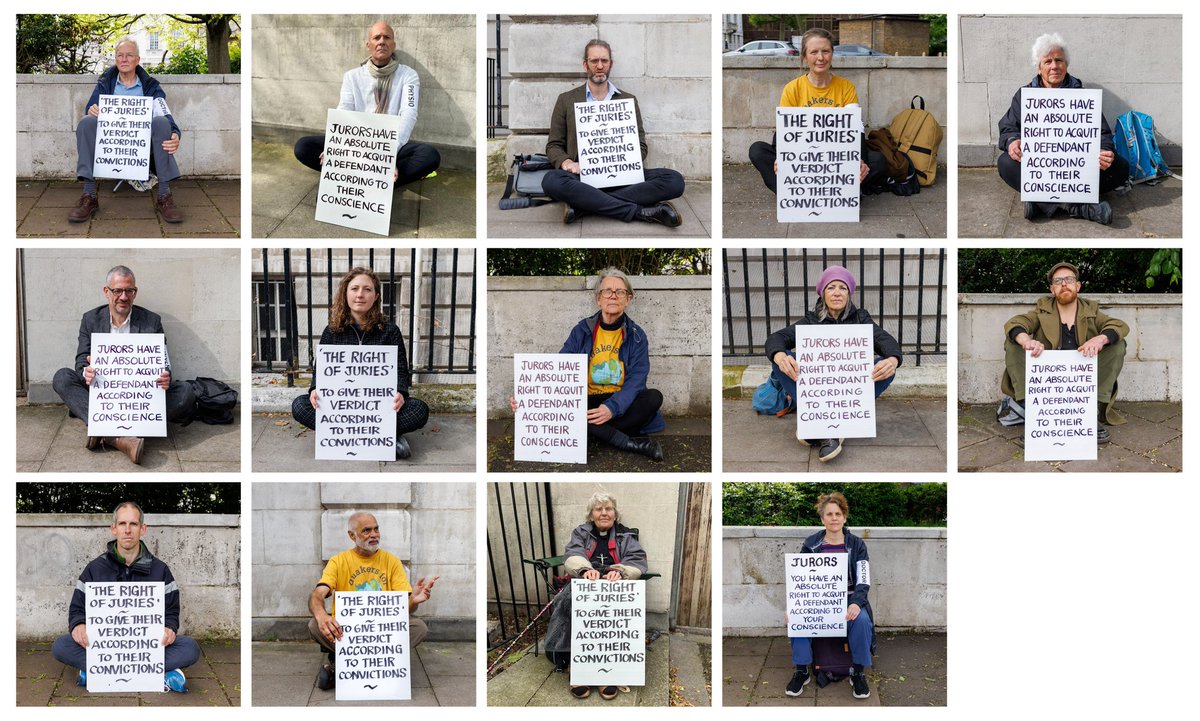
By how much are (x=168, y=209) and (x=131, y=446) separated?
1520 millimetres

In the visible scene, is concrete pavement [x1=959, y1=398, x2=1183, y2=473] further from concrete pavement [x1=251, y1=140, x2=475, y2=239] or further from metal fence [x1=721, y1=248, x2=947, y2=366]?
concrete pavement [x1=251, y1=140, x2=475, y2=239]

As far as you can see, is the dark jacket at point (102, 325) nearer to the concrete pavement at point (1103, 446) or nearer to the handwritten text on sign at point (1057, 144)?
the concrete pavement at point (1103, 446)

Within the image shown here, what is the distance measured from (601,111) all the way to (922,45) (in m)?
2.69

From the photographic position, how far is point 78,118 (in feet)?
24.5

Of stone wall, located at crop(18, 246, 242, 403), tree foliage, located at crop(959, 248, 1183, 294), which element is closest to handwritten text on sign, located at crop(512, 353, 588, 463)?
stone wall, located at crop(18, 246, 242, 403)

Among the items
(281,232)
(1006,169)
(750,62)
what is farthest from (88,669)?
(1006,169)

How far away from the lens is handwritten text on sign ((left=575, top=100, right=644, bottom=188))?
655cm

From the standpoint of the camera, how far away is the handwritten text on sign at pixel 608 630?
18.9ft

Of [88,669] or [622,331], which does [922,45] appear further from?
[88,669]

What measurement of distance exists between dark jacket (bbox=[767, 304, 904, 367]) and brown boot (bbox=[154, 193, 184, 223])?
12.0 feet

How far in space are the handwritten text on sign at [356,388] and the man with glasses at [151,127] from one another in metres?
1.57

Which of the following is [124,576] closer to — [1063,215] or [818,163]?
[818,163]

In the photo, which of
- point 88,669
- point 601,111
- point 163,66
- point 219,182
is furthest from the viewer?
point 163,66

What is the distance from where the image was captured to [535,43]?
6961 millimetres
